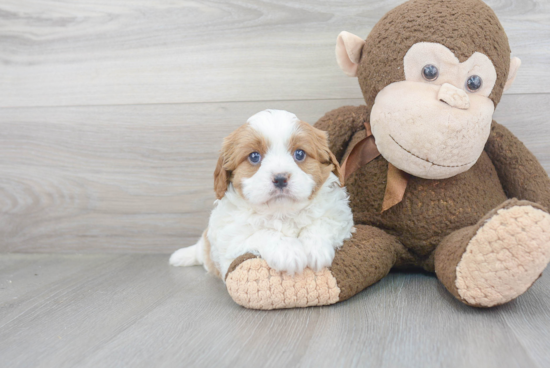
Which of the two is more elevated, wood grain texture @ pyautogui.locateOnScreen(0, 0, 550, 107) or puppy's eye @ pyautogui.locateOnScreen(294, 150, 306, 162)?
wood grain texture @ pyautogui.locateOnScreen(0, 0, 550, 107)

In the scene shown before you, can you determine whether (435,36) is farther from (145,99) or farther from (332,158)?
(145,99)

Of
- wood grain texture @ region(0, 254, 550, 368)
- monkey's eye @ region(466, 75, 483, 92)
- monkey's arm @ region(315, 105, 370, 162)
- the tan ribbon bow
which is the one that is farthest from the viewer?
monkey's arm @ region(315, 105, 370, 162)

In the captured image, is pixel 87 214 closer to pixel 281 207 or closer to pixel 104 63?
pixel 104 63

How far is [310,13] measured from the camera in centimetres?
163

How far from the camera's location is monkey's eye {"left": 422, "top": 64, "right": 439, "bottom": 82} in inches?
45.1

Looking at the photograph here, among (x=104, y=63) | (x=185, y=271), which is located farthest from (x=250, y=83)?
(x=185, y=271)

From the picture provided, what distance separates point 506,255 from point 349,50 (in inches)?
26.7

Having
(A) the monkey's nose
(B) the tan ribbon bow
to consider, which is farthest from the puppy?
(A) the monkey's nose

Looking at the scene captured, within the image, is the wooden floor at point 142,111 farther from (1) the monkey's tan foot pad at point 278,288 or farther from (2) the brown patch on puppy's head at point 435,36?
(2) the brown patch on puppy's head at point 435,36

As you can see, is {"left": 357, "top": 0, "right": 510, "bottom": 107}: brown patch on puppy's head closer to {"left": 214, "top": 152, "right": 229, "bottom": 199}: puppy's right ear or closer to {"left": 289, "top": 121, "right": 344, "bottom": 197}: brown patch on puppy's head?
{"left": 289, "top": 121, "right": 344, "bottom": 197}: brown patch on puppy's head

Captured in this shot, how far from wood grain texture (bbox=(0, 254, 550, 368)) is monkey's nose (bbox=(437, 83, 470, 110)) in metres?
0.47

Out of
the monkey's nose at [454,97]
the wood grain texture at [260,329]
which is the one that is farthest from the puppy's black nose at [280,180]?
the monkey's nose at [454,97]

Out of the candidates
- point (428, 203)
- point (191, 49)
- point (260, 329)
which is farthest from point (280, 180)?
point (191, 49)

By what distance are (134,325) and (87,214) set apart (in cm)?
92
